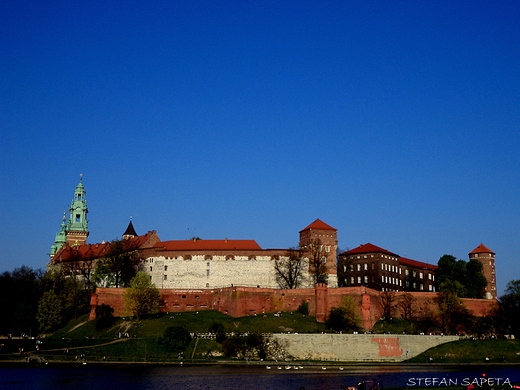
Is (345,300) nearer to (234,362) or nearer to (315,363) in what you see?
(315,363)

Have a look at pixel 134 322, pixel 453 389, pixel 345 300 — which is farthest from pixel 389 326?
pixel 453 389

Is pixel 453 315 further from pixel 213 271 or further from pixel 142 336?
pixel 142 336

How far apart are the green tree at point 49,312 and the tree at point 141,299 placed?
9.03 m

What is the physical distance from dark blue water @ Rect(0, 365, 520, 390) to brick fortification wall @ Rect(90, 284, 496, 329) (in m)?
17.1

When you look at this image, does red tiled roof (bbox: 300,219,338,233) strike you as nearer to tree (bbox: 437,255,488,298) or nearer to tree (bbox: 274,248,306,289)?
tree (bbox: 274,248,306,289)

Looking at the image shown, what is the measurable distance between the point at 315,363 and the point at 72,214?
7751 cm

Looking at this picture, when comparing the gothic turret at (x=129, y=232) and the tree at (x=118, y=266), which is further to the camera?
the gothic turret at (x=129, y=232)

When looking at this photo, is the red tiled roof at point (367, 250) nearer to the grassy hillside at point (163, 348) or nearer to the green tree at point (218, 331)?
the grassy hillside at point (163, 348)

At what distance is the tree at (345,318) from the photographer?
7325 cm

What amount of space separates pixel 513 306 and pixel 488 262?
656 inches

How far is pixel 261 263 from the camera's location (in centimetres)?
9244

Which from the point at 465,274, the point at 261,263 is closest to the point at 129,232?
the point at 261,263

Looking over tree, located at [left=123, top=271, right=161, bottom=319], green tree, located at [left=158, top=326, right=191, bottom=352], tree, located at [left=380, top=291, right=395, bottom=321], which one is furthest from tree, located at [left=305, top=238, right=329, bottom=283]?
green tree, located at [left=158, top=326, right=191, bottom=352]

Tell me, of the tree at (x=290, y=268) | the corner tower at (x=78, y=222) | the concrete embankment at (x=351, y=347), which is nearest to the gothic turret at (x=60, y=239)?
the corner tower at (x=78, y=222)
